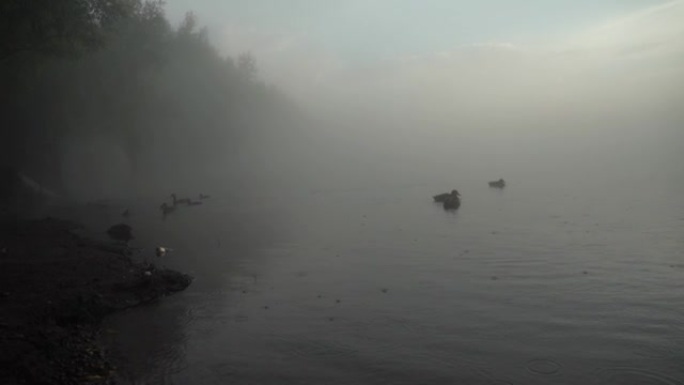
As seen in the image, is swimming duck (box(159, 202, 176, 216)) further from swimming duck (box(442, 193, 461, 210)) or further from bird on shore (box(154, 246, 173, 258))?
swimming duck (box(442, 193, 461, 210))

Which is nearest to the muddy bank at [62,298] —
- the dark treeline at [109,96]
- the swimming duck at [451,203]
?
the dark treeline at [109,96]

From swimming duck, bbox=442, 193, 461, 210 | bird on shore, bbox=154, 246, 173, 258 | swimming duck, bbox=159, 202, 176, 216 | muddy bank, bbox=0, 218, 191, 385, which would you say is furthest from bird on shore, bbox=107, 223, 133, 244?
swimming duck, bbox=442, 193, 461, 210

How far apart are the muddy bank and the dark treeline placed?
878 cm

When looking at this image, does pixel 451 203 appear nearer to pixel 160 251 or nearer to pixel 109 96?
pixel 160 251

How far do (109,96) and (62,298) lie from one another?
38.2 meters

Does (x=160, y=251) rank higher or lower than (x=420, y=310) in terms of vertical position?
lower

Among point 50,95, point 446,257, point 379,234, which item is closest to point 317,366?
point 446,257

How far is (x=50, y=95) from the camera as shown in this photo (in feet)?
132

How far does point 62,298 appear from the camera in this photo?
1124 cm

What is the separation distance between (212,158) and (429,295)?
81.0 metres

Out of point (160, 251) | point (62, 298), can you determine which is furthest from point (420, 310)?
point (160, 251)

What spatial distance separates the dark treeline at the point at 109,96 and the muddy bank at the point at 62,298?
8.78m

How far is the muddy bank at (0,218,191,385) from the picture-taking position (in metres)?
7.98

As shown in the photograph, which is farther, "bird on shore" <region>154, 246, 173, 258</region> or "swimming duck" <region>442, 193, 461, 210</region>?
"swimming duck" <region>442, 193, 461, 210</region>
